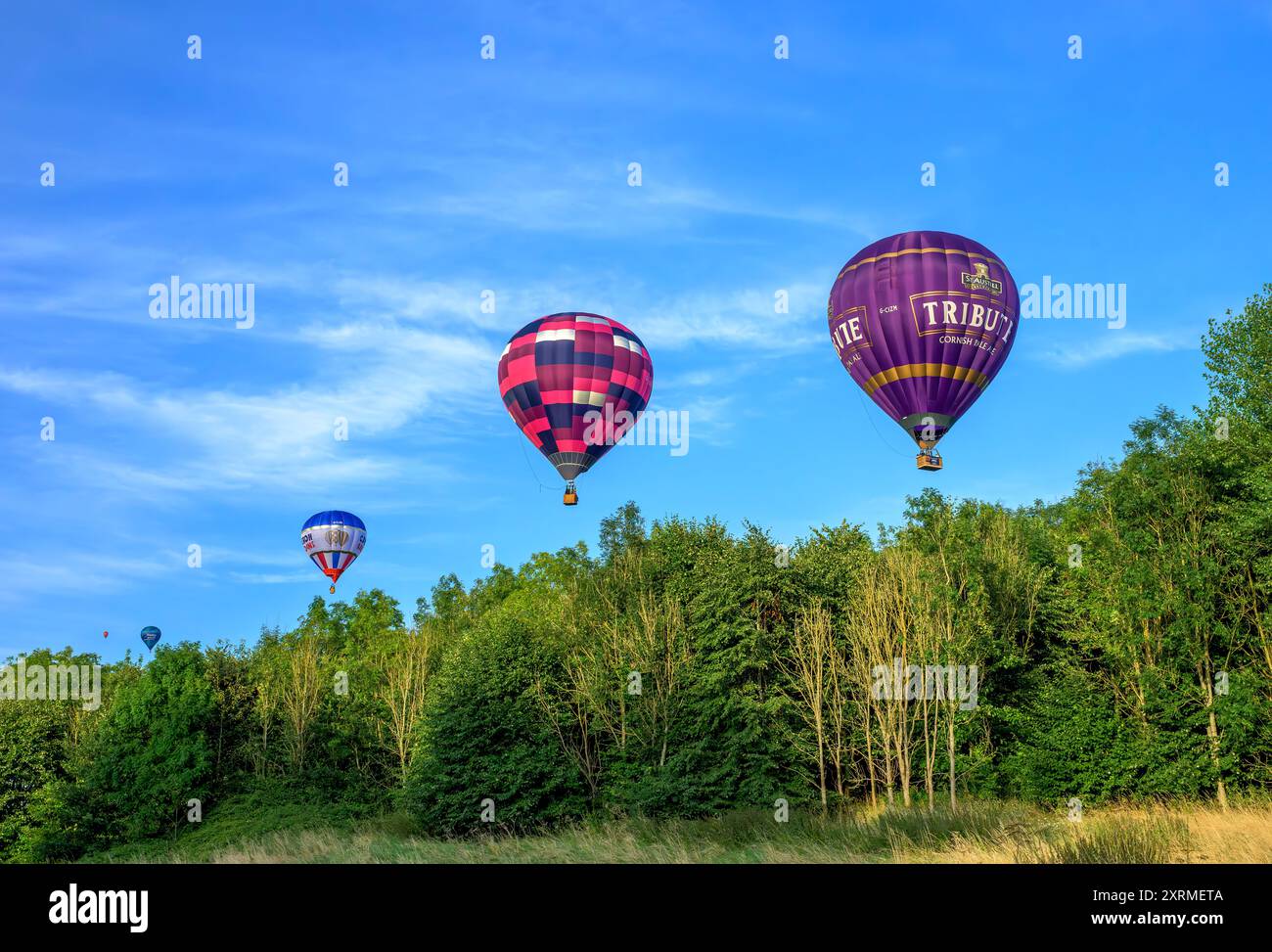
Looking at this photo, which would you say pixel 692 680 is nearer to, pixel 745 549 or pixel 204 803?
pixel 745 549

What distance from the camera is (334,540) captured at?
81625 mm

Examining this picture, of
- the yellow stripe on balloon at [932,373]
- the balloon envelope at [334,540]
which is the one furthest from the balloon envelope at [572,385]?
the balloon envelope at [334,540]

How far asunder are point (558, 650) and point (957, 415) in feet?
60.5

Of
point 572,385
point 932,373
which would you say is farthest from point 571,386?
point 932,373

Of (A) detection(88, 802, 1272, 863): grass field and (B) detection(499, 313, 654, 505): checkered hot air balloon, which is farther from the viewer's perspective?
(B) detection(499, 313, 654, 505): checkered hot air balloon

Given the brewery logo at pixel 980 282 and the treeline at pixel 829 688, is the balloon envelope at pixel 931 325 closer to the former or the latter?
the brewery logo at pixel 980 282

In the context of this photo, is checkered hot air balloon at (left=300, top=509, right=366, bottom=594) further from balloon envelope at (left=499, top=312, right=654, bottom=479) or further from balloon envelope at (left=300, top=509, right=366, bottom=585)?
balloon envelope at (left=499, top=312, right=654, bottom=479)

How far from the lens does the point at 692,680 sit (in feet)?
127

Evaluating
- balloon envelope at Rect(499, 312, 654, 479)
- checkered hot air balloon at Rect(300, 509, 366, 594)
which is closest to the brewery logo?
balloon envelope at Rect(499, 312, 654, 479)

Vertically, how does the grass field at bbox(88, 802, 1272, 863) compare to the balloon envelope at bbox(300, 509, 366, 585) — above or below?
below

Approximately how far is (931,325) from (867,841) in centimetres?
1901

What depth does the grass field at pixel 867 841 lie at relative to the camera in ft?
58.7

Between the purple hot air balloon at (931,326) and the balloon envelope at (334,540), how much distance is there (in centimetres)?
5364

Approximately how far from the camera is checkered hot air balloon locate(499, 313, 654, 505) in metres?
45.8
